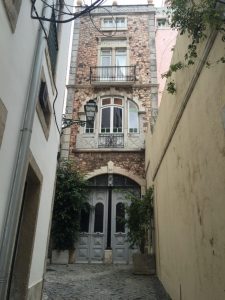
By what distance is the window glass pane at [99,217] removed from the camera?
11.3m

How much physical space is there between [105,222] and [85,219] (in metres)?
0.77

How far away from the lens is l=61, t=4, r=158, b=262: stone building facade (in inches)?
472

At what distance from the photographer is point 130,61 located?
1420 cm

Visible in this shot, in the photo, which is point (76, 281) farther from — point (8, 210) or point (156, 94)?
point (156, 94)

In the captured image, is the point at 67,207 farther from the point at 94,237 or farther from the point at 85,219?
the point at 94,237

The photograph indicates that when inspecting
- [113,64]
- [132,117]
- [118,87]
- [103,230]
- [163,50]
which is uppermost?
[163,50]

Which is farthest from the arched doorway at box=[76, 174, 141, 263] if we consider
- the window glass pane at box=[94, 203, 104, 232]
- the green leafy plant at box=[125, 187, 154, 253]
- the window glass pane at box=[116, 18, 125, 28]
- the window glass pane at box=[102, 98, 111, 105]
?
the window glass pane at box=[116, 18, 125, 28]

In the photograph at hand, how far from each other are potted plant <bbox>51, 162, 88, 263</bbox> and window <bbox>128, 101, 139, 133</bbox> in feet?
10.4

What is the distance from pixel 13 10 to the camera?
321cm

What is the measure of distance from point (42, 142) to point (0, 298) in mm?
2637

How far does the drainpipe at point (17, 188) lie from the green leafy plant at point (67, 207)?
7264 mm

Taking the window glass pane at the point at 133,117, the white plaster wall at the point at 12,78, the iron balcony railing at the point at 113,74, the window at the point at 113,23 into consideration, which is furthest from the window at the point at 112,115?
the white plaster wall at the point at 12,78

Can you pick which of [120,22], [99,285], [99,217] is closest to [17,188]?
[99,285]

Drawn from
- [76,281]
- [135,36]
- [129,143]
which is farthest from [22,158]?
[135,36]
